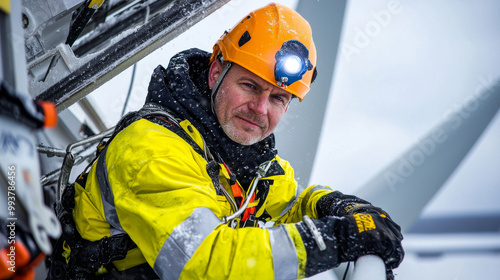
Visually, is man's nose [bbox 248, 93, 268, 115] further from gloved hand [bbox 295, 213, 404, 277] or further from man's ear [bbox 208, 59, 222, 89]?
gloved hand [bbox 295, 213, 404, 277]

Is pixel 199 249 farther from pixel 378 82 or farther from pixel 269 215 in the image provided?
pixel 378 82

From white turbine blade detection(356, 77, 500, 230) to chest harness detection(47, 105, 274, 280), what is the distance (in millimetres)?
2261

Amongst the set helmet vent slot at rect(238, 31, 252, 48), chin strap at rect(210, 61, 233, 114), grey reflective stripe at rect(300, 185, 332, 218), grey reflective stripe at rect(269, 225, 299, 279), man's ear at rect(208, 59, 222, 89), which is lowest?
grey reflective stripe at rect(300, 185, 332, 218)

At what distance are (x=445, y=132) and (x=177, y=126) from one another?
297 cm

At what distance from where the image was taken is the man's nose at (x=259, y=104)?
5.15 feet

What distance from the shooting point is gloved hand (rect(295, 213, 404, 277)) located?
110 cm

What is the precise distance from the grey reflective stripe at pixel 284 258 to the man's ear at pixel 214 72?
2.75 feet

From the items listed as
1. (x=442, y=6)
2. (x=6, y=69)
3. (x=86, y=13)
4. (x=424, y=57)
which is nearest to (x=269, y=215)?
(x=86, y=13)

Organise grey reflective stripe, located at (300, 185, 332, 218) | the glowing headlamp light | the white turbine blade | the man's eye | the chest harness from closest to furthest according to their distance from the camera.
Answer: the chest harness < the glowing headlamp light < the man's eye < grey reflective stripe, located at (300, 185, 332, 218) < the white turbine blade

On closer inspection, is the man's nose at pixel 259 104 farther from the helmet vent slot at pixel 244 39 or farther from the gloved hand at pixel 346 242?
the gloved hand at pixel 346 242

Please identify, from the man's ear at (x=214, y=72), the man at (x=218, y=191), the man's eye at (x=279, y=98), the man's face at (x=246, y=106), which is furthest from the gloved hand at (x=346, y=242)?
the man's ear at (x=214, y=72)

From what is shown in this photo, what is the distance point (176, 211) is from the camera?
42.3 inches

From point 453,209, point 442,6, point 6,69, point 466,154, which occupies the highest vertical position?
point 6,69

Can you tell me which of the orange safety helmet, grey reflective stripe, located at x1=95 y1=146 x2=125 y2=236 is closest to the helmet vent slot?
the orange safety helmet
